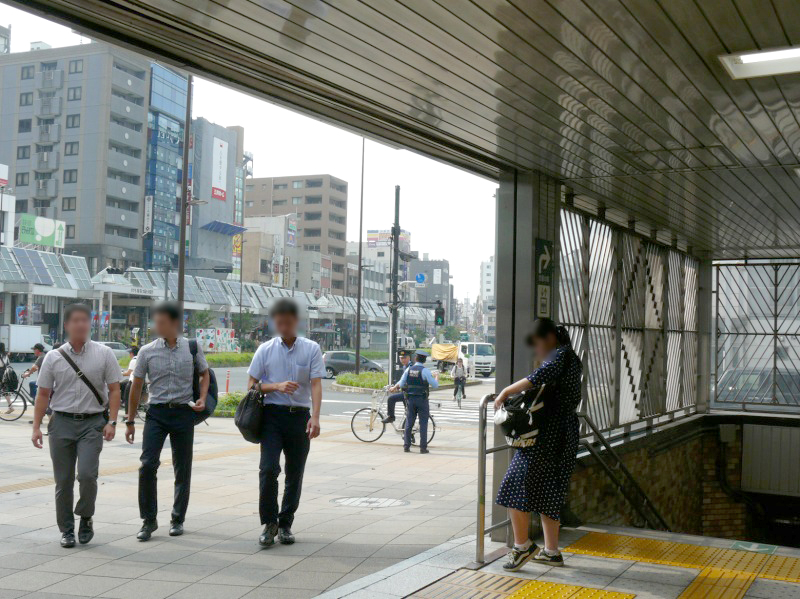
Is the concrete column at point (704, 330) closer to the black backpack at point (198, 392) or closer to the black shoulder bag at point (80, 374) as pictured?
the black backpack at point (198, 392)

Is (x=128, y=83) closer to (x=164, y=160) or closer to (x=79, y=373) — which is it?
(x=164, y=160)

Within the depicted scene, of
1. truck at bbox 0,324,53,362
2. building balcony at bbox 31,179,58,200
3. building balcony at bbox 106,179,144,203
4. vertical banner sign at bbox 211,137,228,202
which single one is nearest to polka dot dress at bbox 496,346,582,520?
truck at bbox 0,324,53,362

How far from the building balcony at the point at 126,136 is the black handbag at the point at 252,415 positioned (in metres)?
70.4

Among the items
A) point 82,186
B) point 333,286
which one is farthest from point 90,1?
point 333,286

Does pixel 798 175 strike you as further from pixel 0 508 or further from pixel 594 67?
pixel 0 508

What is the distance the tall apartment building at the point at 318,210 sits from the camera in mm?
115938

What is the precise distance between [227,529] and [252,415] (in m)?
1.39

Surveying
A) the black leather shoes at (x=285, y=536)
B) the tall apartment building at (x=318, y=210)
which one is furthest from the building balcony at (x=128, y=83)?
the black leather shoes at (x=285, y=536)

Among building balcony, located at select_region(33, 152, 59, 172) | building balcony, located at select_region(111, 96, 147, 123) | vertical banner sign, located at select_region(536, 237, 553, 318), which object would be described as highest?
building balcony, located at select_region(111, 96, 147, 123)

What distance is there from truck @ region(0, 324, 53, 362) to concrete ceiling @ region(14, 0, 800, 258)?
38.5 meters

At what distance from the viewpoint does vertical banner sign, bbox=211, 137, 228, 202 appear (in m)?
89.0

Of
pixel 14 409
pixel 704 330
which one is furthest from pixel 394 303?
pixel 704 330

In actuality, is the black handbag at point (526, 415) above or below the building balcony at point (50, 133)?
below

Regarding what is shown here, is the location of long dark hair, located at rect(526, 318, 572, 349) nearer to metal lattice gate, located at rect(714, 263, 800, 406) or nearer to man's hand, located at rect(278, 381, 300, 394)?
man's hand, located at rect(278, 381, 300, 394)
